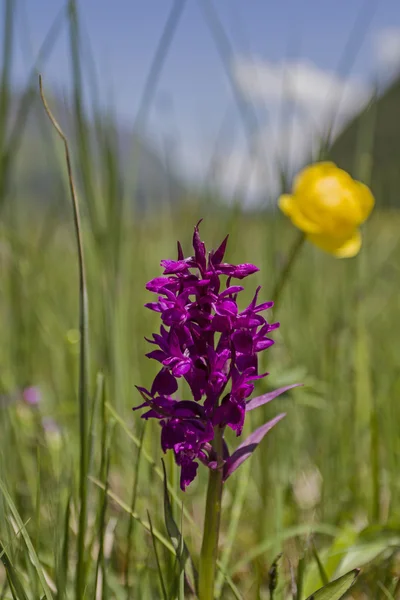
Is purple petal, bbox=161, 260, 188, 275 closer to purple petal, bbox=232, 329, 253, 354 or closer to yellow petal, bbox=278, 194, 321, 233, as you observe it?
purple petal, bbox=232, 329, 253, 354

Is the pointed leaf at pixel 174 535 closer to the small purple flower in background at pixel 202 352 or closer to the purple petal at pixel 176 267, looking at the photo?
the small purple flower in background at pixel 202 352

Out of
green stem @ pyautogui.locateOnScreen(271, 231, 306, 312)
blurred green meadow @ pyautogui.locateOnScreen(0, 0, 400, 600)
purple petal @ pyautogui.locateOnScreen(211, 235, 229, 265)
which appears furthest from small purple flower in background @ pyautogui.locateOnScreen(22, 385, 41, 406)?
purple petal @ pyautogui.locateOnScreen(211, 235, 229, 265)

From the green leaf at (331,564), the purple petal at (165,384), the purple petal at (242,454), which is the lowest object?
the green leaf at (331,564)

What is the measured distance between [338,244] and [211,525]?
87 centimetres

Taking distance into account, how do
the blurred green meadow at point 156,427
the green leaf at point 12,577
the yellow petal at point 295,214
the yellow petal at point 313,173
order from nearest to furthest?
1. the green leaf at point 12,577
2. the blurred green meadow at point 156,427
3. the yellow petal at point 295,214
4. the yellow petal at point 313,173

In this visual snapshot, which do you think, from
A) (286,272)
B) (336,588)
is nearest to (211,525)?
(336,588)

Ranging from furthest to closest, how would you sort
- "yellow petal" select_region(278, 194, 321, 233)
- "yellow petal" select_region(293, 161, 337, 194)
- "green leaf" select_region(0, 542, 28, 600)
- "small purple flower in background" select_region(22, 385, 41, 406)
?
"small purple flower in background" select_region(22, 385, 41, 406) → "yellow petal" select_region(293, 161, 337, 194) → "yellow petal" select_region(278, 194, 321, 233) → "green leaf" select_region(0, 542, 28, 600)

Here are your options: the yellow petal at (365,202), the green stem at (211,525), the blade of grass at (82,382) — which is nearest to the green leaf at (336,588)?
the green stem at (211,525)

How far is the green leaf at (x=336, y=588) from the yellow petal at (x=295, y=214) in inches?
31.4

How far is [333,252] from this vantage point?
1.52 metres

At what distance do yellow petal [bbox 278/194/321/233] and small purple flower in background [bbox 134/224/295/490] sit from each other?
0.63 meters

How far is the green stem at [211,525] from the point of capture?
85 centimetres

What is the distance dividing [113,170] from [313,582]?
103cm

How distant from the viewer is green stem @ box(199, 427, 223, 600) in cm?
85
